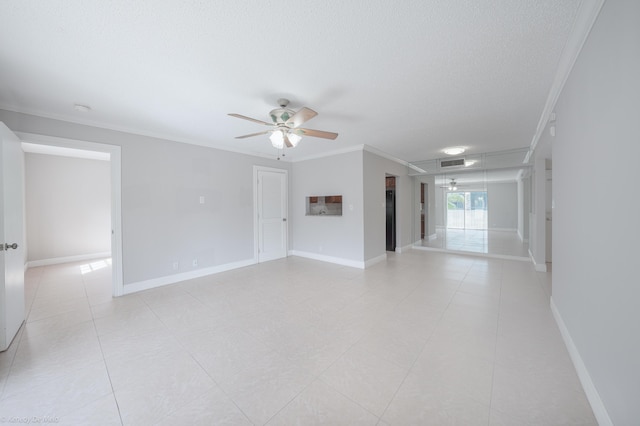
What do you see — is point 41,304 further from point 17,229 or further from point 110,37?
point 110,37

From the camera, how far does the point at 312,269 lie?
4.81m

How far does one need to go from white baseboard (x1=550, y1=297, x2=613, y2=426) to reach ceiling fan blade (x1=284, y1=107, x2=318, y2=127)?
2.85 meters

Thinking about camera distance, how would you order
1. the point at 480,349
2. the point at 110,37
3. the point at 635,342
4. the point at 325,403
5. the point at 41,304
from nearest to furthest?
the point at 635,342
the point at 325,403
the point at 110,37
the point at 480,349
the point at 41,304

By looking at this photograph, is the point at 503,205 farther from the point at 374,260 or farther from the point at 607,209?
the point at 607,209

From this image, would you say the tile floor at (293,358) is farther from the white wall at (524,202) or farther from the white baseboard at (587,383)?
the white wall at (524,202)

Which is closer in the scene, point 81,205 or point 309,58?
point 309,58

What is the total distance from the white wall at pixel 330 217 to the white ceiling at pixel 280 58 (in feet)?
5.70

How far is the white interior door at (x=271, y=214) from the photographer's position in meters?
5.39

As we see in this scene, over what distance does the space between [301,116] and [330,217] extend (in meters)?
3.14

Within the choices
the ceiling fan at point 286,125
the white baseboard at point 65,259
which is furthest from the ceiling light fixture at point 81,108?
the white baseboard at point 65,259

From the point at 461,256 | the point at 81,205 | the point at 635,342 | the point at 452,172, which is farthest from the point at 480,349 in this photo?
the point at 81,205

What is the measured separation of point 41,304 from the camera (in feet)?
10.4

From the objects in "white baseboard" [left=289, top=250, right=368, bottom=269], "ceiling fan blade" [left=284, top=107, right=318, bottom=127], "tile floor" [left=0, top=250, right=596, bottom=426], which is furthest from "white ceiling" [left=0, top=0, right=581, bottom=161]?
"white baseboard" [left=289, top=250, right=368, bottom=269]

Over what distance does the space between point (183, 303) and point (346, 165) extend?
12.3ft
